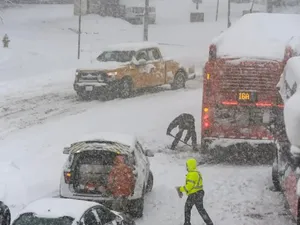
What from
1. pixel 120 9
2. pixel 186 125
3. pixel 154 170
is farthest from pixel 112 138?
pixel 120 9

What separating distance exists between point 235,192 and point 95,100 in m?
11.6

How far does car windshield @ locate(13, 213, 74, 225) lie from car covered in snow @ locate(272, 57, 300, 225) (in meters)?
2.98

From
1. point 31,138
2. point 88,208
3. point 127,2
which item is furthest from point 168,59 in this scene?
point 127,2

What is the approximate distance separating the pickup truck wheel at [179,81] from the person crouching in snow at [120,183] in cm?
1604

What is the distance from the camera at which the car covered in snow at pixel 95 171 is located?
12.1m

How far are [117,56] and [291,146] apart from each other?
1821 centimetres

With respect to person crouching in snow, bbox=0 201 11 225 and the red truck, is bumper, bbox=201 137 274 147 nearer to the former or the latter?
the red truck

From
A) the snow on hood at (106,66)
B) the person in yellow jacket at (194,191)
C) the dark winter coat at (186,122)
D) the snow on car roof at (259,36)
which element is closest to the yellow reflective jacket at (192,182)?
the person in yellow jacket at (194,191)

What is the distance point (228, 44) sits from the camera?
17.0 metres

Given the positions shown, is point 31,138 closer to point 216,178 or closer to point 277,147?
point 216,178

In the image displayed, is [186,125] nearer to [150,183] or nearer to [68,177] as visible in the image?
[150,183]

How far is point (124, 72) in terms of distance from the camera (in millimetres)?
25312

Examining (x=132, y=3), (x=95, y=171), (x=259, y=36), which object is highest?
(x=259, y=36)

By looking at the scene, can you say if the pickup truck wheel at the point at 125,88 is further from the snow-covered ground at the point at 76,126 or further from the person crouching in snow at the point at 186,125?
the person crouching in snow at the point at 186,125
